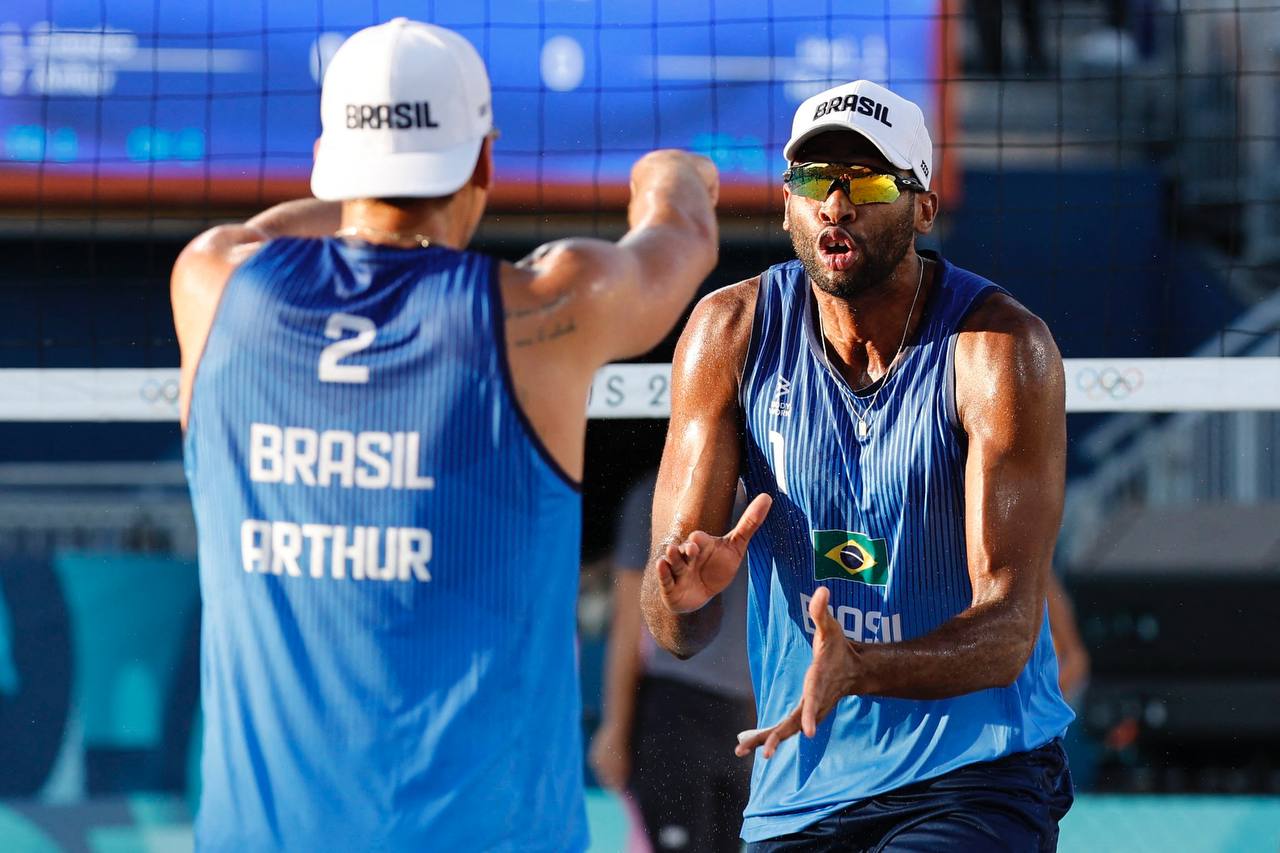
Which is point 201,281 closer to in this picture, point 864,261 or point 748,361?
point 748,361

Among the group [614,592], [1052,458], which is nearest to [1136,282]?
[614,592]

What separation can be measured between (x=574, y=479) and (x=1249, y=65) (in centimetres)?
517

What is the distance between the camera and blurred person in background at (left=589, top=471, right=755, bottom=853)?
17.0 feet

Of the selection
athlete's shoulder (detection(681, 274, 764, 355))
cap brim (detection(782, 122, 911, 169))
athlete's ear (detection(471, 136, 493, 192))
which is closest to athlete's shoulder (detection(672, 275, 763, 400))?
athlete's shoulder (detection(681, 274, 764, 355))

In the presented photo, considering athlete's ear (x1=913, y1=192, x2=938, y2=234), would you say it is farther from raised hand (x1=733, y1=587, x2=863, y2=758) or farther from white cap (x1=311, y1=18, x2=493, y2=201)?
white cap (x1=311, y1=18, x2=493, y2=201)

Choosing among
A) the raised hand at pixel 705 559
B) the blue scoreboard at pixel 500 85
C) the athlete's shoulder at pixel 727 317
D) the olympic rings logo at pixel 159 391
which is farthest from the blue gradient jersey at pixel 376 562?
the blue scoreboard at pixel 500 85

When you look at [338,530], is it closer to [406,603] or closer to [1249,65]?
[406,603]

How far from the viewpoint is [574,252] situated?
93.7 inches

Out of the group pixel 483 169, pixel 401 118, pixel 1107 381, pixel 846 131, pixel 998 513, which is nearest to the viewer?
pixel 401 118

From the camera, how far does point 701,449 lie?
329cm

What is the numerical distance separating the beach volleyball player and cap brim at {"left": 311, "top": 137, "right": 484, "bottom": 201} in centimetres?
2

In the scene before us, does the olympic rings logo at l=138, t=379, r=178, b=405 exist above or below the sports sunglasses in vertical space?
below

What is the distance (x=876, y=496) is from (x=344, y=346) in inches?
50.4

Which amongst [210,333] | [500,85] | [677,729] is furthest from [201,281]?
[500,85]
